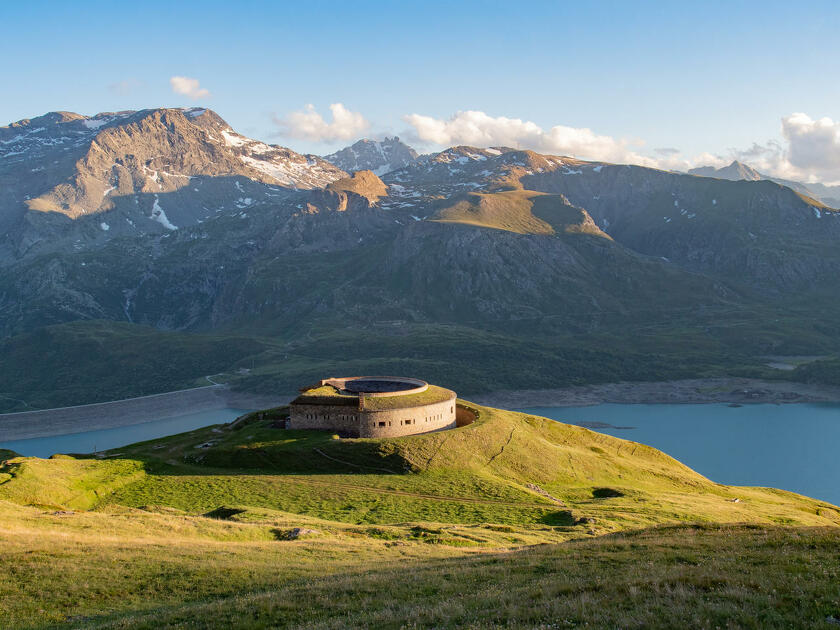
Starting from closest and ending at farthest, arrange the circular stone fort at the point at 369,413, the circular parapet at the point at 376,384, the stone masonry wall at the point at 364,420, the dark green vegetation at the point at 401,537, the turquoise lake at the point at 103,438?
the dark green vegetation at the point at 401,537 → the stone masonry wall at the point at 364,420 → the circular stone fort at the point at 369,413 → the circular parapet at the point at 376,384 → the turquoise lake at the point at 103,438

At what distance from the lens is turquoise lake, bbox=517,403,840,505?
450ft

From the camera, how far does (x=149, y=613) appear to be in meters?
25.3

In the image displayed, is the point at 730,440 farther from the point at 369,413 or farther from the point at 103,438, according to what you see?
the point at 103,438

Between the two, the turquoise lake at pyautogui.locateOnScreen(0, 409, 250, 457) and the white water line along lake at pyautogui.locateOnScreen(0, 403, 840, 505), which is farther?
the turquoise lake at pyautogui.locateOnScreen(0, 409, 250, 457)

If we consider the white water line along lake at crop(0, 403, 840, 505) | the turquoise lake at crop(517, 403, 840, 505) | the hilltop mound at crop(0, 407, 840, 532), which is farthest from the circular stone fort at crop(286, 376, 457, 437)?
the turquoise lake at crop(517, 403, 840, 505)

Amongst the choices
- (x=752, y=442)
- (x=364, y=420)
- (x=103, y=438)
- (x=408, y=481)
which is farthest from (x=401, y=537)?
(x=103, y=438)

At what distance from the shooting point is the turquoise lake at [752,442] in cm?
13725

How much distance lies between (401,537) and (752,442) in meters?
148

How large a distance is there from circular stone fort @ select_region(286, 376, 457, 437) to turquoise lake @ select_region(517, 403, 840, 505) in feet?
269

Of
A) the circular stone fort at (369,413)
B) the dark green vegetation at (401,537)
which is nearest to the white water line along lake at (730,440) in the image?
the dark green vegetation at (401,537)

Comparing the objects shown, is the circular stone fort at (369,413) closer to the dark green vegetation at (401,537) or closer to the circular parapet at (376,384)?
the dark green vegetation at (401,537)

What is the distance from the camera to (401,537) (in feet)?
152

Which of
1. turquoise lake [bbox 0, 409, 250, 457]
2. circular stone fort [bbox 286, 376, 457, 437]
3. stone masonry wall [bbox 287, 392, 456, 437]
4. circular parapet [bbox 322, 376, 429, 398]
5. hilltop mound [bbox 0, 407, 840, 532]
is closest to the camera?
hilltop mound [bbox 0, 407, 840, 532]

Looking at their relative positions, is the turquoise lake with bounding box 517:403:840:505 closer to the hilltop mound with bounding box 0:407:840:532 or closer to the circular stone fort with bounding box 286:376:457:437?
the hilltop mound with bounding box 0:407:840:532
